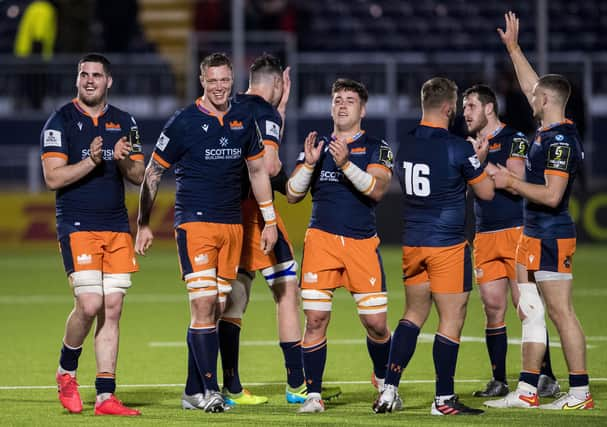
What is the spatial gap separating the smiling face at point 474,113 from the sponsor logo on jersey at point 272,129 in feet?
4.70

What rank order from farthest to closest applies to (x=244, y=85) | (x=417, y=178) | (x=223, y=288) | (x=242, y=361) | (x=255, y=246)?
(x=244, y=85)
(x=242, y=361)
(x=255, y=246)
(x=223, y=288)
(x=417, y=178)

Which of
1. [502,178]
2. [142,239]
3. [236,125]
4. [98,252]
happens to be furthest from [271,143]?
[502,178]

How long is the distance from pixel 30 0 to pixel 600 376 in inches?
802

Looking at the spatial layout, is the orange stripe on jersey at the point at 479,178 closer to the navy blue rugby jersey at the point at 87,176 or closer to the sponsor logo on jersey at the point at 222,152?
the sponsor logo on jersey at the point at 222,152

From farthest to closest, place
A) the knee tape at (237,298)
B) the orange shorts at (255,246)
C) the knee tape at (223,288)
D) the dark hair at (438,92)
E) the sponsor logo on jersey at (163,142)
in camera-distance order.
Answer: the knee tape at (237,298)
the orange shorts at (255,246)
the knee tape at (223,288)
the sponsor logo on jersey at (163,142)
the dark hair at (438,92)

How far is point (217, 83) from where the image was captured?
7555 mm

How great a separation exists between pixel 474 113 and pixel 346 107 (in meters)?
1.24

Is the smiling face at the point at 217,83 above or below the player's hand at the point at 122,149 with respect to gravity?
above

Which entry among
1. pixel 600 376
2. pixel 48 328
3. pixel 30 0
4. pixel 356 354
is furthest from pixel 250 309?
pixel 30 0

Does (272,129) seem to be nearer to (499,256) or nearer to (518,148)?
(518,148)

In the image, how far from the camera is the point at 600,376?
880 centimetres

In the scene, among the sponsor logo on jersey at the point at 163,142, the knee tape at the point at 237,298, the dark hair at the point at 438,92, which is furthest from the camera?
the knee tape at the point at 237,298

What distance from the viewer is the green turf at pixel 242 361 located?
730 cm

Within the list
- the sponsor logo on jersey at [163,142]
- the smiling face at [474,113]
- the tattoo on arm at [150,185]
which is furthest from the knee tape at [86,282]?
the smiling face at [474,113]
